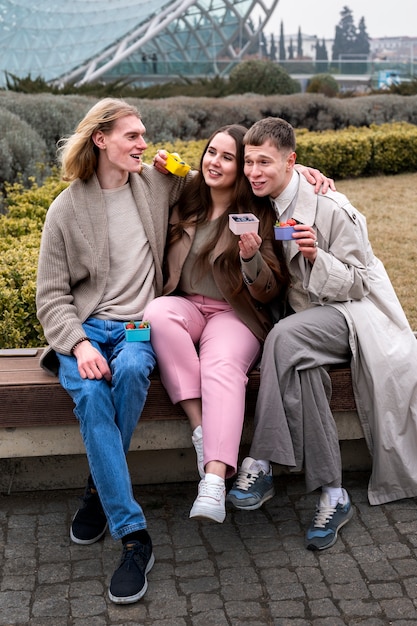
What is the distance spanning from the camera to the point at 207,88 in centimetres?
1864

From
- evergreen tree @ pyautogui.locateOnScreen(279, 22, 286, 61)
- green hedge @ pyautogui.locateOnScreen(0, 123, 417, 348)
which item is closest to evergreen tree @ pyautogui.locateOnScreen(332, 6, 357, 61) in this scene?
evergreen tree @ pyautogui.locateOnScreen(279, 22, 286, 61)

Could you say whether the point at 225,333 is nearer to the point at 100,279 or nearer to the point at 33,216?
the point at 100,279

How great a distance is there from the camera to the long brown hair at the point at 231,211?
3.47 meters

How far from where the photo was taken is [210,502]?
117 inches

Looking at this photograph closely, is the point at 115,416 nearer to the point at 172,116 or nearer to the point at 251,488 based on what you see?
the point at 251,488

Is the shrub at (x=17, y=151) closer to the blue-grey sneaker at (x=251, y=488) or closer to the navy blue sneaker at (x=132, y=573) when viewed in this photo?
the blue-grey sneaker at (x=251, y=488)

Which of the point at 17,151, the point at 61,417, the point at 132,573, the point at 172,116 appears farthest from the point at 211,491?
the point at 172,116

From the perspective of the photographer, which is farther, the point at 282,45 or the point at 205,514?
the point at 282,45

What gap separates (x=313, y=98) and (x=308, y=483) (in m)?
11.5

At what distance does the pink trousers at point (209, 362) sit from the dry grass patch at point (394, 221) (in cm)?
236

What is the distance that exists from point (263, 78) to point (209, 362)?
732 inches

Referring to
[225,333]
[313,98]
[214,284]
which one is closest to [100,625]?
[225,333]

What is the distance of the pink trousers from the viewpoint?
3.10m

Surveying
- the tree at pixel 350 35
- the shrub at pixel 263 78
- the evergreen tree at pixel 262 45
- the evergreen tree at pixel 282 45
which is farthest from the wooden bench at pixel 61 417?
the tree at pixel 350 35
